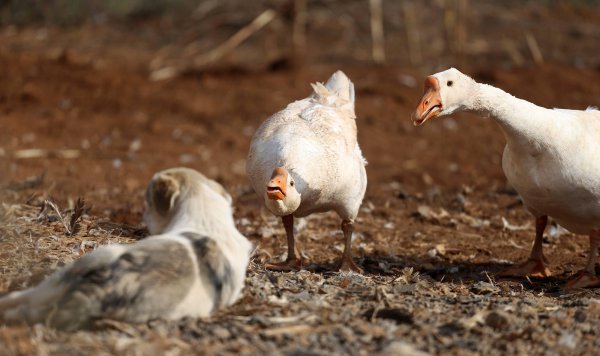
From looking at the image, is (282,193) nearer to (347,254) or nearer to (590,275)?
(347,254)

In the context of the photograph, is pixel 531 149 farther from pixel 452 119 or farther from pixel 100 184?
pixel 452 119

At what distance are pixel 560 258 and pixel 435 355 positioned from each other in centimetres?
415

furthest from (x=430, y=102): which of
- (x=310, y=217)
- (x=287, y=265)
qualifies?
(x=310, y=217)

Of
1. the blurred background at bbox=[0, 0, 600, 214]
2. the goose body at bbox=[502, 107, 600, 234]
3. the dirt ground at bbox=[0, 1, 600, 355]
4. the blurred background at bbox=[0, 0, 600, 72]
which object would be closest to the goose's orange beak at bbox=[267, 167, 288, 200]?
the dirt ground at bbox=[0, 1, 600, 355]

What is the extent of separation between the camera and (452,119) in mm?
15602

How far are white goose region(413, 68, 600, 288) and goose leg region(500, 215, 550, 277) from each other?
55 cm

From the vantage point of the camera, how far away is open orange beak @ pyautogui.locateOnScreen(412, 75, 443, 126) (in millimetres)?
6898

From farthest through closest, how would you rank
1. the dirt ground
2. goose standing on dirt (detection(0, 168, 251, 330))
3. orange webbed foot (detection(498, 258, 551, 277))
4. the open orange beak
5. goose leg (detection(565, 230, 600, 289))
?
1. orange webbed foot (detection(498, 258, 551, 277))
2. goose leg (detection(565, 230, 600, 289))
3. the open orange beak
4. the dirt ground
5. goose standing on dirt (detection(0, 168, 251, 330))

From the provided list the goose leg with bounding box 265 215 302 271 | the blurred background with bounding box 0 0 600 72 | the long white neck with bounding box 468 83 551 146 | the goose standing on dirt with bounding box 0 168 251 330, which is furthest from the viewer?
the blurred background with bounding box 0 0 600 72

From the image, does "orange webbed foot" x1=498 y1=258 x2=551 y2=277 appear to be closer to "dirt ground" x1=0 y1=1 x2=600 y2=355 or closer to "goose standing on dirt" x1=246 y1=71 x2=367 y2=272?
"dirt ground" x1=0 y1=1 x2=600 y2=355

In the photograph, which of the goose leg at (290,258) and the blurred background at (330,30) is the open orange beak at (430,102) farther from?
the blurred background at (330,30)

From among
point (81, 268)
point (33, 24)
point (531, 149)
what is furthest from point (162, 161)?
point (33, 24)

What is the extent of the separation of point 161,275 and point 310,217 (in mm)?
5276

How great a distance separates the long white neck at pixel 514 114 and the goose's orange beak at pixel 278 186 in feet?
5.36
